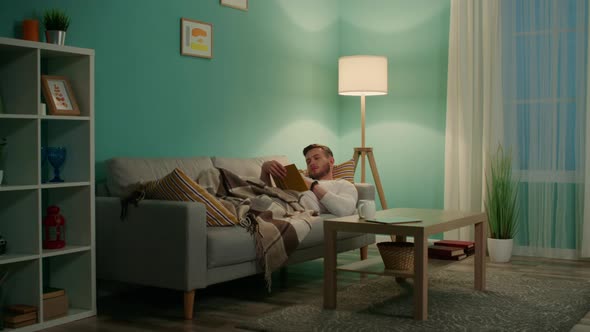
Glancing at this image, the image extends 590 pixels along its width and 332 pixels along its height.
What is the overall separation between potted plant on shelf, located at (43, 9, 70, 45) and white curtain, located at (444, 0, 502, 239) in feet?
10.4

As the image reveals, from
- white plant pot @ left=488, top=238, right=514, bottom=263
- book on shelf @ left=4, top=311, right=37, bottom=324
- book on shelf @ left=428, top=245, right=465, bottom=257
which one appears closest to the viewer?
book on shelf @ left=4, top=311, right=37, bottom=324

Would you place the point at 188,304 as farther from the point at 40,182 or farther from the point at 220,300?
the point at 40,182

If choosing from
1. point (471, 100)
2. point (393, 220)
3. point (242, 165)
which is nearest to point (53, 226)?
point (242, 165)

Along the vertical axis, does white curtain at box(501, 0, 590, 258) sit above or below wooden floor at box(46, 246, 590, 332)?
above

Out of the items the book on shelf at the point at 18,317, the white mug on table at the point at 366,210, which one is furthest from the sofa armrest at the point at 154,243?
the white mug on table at the point at 366,210

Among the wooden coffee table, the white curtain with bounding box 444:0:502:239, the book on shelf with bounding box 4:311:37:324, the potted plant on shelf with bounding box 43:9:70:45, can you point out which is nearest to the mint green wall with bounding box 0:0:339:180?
the potted plant on shelf with bounding box 43:9:70:45

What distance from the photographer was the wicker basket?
339 cm

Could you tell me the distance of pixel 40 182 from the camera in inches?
123

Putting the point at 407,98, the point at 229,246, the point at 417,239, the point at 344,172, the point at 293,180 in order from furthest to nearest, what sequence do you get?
the point at 407,98
the point at 344,172
the point at 293,180
the point at 229,246
the point at 417,239

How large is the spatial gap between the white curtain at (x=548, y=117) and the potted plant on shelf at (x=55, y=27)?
3347 mm

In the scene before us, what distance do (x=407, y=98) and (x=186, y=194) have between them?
9.76ft

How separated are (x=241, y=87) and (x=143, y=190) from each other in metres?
1.72

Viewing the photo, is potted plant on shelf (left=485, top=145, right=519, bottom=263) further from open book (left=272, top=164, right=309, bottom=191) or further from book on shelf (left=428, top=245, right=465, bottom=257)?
open book (left=272, top=164, right=309, bottom=191)

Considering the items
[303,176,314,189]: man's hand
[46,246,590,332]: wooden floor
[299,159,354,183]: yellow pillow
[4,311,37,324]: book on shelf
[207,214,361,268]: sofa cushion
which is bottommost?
[46,246,590,332]: wooden floor
